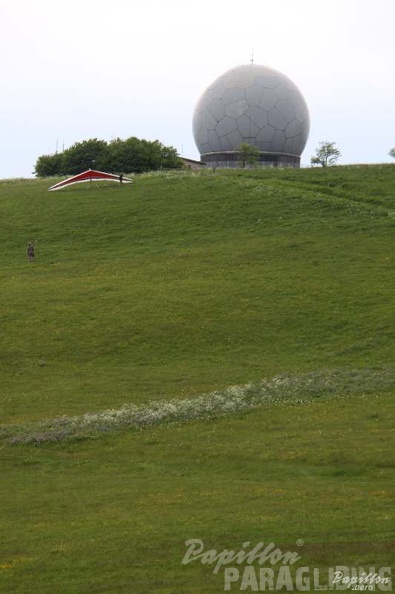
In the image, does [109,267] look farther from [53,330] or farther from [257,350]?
[257,350]

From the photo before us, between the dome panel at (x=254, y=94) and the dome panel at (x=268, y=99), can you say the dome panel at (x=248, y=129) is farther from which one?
the dome panel at (x=268, y=99)

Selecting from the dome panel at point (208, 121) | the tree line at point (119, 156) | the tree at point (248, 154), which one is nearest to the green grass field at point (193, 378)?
the tree at point (248, 154)

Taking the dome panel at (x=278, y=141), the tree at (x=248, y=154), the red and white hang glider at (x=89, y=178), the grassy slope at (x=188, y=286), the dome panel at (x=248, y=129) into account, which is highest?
the dome panel at (x=248, y=129)

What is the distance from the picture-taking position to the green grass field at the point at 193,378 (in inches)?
802

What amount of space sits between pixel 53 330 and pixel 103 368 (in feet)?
19.2

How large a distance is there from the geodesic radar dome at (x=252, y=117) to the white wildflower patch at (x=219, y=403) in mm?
62521

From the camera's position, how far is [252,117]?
98.2 meters

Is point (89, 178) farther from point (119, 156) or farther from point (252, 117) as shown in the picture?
point (252, 117)

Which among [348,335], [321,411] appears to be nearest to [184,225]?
[348,335]

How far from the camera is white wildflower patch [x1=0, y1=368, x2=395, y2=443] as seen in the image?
105 feet

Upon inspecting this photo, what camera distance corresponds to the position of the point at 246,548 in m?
19.3

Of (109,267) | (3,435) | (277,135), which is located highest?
(277,135)

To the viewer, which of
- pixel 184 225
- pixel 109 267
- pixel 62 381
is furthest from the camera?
pixel 184 225

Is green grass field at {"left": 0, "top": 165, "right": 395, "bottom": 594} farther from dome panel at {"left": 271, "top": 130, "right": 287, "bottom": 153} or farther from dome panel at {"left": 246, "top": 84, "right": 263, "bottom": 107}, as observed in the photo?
dome panel at {"left": 246, "top": 84, "right": 263, "bottom": 107}
